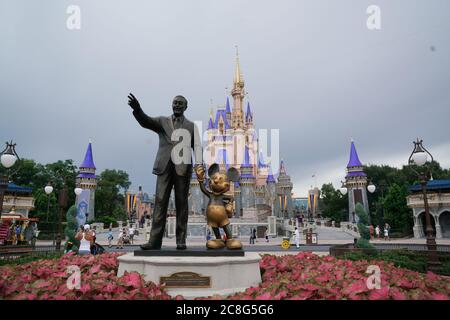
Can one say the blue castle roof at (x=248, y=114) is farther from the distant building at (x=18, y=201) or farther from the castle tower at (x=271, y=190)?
the distant building at (x=18, y=201)

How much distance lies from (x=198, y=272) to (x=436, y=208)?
123 ft

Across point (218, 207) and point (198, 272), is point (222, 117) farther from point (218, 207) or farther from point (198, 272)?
point (198, 272)

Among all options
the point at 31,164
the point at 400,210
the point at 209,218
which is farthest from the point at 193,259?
the point at 31,164

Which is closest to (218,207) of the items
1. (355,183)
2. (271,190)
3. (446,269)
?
(446,269)

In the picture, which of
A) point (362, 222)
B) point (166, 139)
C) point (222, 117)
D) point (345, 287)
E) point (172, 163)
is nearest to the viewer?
point (345, 287)

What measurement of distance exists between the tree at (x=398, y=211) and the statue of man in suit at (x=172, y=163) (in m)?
39.8

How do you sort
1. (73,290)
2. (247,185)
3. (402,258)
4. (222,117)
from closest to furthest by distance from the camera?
(73,290) → (402,258) → (247,185) → (222,117)

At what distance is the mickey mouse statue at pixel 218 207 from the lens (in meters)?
6.19

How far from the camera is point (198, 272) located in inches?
201

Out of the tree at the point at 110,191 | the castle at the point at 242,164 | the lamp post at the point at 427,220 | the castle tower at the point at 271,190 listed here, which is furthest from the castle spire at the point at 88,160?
the lamp post at the point at 427,220

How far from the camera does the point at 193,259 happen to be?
17.5 ft

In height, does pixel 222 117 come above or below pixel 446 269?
above
